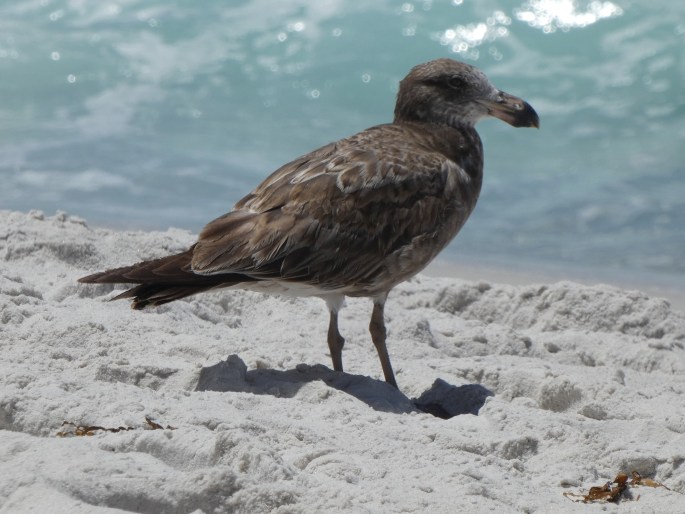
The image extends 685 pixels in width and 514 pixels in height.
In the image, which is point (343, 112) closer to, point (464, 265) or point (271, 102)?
point (271, 102)

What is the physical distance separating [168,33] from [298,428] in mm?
14470

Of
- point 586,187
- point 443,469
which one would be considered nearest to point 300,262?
point 443,469

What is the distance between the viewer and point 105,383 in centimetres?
430

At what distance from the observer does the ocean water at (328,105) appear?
35.7 ft

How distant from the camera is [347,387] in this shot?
4.91 meters

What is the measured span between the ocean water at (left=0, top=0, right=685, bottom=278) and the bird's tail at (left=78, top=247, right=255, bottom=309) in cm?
542

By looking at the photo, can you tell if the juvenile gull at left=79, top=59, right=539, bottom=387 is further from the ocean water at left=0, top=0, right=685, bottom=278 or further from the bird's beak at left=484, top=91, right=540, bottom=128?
the ocean water at left=0, top=0, right=685, bottom=278

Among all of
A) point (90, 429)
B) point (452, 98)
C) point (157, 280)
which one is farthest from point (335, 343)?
point (90, 429)

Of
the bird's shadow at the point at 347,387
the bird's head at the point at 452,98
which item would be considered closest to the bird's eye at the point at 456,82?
the bird's head at the point at 452,98

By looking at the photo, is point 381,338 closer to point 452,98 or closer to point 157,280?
point 157,280

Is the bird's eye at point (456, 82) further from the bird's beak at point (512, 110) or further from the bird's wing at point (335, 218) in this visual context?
the bird's wing at point (335, 218)

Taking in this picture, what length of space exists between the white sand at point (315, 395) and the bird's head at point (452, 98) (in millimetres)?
1103

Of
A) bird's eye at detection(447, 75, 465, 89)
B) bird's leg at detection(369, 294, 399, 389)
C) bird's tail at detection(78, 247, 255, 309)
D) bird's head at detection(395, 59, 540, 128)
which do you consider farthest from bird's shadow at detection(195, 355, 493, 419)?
bird's eye at detection(447, 75, 465, 89)

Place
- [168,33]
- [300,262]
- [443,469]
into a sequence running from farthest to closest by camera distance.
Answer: [168,33] < [300,262] < [443,469]
